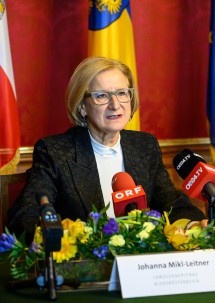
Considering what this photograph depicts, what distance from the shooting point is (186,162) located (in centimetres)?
212

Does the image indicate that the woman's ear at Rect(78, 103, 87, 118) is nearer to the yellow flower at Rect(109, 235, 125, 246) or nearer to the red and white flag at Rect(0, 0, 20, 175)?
the red and white flag at Rect(0, 0, 20, 175)

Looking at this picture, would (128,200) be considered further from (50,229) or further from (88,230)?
(50,229)

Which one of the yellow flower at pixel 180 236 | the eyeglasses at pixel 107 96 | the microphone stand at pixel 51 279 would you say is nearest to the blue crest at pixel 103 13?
the eyeglasses at pixel 107 96

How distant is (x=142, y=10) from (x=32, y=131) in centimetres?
117

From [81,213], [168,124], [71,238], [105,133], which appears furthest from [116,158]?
[168,124]

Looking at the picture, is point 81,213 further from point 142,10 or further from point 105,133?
point 142,10

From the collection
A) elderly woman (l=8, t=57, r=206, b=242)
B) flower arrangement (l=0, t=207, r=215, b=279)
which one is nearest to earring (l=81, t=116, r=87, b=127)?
elderly woman (l=8, t=57, r=206, b=242)

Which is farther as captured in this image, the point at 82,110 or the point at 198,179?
the point at 82,110

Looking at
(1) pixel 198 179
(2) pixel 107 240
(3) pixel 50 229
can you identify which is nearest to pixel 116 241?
(2) pixel 107 240

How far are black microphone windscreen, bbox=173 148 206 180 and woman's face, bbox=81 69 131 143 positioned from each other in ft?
1.97

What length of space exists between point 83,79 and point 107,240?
1.17 meters

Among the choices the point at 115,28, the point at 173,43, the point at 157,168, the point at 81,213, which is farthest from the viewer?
the point at 173,43

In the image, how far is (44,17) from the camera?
4.12 m

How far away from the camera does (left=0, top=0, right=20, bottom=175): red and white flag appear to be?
359cm
